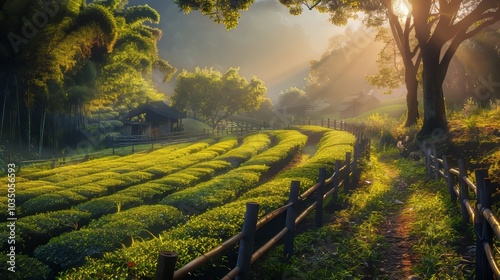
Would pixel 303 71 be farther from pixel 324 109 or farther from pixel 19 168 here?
pixel 19 168

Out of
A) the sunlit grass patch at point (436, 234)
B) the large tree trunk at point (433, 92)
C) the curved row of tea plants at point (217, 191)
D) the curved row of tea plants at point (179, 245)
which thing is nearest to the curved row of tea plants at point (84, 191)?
the curved row of tea plants at point (217, 191)

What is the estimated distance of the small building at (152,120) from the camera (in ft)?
172

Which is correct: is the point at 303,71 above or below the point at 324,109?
above

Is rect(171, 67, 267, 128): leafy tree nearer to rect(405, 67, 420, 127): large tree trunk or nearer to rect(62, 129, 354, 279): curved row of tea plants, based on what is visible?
rect(405, 67, 420, 127): large tree trunk

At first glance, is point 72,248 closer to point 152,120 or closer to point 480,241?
point 480,241

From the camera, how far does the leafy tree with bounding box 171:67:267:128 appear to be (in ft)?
207

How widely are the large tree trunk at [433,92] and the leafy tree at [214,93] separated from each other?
1832 inches

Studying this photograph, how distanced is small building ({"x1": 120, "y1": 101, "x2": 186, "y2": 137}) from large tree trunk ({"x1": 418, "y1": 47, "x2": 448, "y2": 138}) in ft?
131

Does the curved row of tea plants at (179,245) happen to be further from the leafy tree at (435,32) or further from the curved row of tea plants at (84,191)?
the leafy tree at (435,32)

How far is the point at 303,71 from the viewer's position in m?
195

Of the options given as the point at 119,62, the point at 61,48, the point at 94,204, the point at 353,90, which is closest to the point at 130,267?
the point at 94,204

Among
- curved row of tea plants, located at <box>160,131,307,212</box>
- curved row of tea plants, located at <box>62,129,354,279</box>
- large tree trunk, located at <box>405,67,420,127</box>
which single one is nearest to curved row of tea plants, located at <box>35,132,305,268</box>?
curved row of tea plants, located at <box>62,129,354,279</box>

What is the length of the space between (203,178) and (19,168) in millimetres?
12266

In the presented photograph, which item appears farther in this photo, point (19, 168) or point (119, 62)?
point (119, 62)
